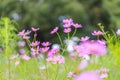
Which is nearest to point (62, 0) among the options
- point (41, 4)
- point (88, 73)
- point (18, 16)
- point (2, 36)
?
point (41, 4)

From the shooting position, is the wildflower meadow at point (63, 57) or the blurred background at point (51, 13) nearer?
the wildflower meadow at point (63, 57)

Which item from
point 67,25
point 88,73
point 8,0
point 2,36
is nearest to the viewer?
point 88,73

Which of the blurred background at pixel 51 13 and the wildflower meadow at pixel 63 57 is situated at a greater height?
the blurred background at pixel 51 13

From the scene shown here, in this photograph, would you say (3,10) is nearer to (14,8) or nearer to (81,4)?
(14,8)

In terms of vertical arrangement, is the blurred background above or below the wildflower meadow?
above

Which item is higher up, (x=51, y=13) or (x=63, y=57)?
(x=51, y=13)

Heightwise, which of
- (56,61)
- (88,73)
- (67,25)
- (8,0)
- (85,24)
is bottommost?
(88,73)

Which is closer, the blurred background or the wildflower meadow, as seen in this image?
the wildflower meadow

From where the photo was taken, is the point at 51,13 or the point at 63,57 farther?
the point at 51,13
